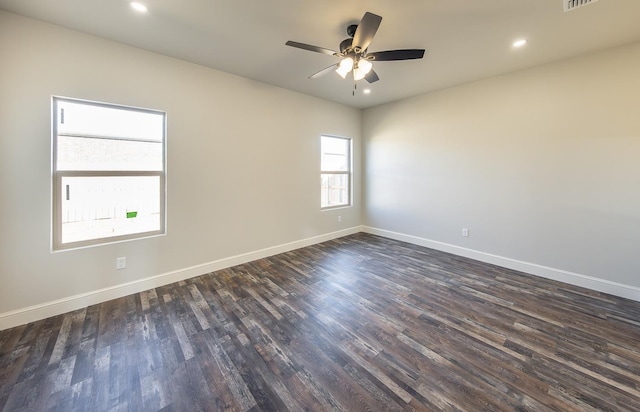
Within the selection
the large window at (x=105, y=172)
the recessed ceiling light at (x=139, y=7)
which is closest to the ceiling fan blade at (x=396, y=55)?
the recessed ceiling light at (x=139, y=7)

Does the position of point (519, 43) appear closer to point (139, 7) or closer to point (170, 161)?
point (139, 7)

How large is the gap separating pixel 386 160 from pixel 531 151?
2357 mm

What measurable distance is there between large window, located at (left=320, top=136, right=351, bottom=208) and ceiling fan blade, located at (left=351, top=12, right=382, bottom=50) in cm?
274

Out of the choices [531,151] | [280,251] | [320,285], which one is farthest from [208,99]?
[531,151]

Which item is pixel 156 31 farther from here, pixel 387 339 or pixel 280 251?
pixel 387 339

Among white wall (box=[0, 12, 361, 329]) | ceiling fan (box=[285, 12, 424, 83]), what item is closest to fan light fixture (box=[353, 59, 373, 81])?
ceiling fan (box=[285, 12, 424, 83])

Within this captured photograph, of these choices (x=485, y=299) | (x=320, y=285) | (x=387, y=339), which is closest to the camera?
(x=387, y=339)

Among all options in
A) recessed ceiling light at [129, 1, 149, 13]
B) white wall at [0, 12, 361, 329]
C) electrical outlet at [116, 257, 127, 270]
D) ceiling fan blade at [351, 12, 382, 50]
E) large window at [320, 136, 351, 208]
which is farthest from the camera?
large window at [320, 136, 351, 208]

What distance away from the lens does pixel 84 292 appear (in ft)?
8.45

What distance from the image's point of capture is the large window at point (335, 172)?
5.04 meters

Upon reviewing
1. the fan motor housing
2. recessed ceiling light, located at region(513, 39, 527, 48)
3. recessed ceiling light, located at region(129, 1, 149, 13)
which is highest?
recessed ceiling light, located at region(513, 39, 527, 48)

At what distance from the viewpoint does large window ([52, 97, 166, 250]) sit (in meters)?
2.51

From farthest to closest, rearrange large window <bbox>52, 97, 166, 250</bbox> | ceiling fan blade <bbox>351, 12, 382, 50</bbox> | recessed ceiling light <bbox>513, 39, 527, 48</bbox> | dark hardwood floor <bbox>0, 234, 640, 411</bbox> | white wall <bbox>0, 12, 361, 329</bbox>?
recessed ceiling light <bbox>513, 39, 527, 48</bbox>, large window <bbox>52, 97, 166, 250</bbox>, white wall <bbox>0, 12, 361, 329</bbox>, ceiling fan blade <bbox>351, 12, 382, 50</bbox>, dark hardwood floor <bbox>0, 234, 640, 411</bbox>

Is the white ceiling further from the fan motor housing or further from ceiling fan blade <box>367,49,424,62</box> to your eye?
ceiling fan blade <box>367,49,424,62</box>
